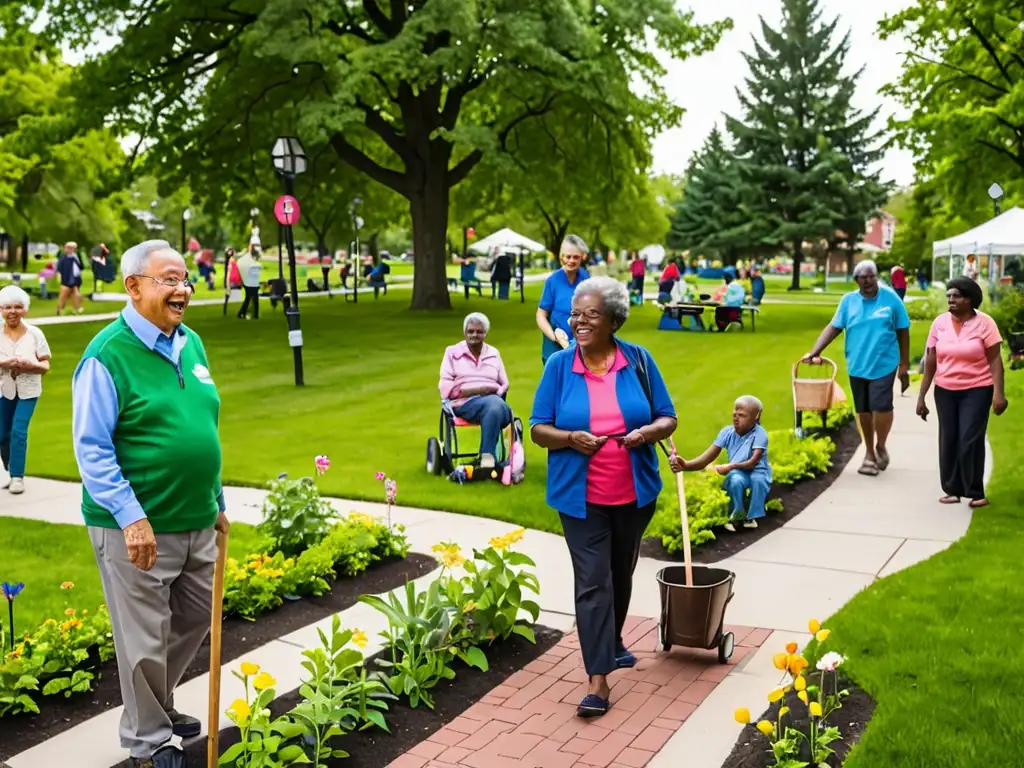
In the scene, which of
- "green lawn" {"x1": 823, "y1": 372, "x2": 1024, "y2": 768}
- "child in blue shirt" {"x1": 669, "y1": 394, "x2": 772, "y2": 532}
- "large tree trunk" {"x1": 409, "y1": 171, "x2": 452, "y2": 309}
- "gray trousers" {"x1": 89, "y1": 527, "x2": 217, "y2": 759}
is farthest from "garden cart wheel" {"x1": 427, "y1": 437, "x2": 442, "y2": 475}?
"large tree trunk" {"x1": 409, "y1": 171, "x2": 452, "y2": 309}

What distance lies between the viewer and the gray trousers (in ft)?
13.3

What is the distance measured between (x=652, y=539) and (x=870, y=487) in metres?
2.77

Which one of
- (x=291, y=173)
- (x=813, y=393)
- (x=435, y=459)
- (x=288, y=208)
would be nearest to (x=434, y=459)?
(x=435, y=459)

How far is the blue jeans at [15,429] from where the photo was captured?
29.8 ft

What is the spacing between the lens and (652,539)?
25.3ft

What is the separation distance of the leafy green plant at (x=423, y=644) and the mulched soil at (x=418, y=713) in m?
0.06

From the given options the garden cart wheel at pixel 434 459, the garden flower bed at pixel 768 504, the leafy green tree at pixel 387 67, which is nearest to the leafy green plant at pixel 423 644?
the garden flower bed at pixel 768 504

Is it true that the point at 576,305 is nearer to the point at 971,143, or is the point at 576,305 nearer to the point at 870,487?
the point at 870,487

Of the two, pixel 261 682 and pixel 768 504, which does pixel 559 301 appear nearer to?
pixel 768 504

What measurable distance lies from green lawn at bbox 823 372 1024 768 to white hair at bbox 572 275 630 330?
2.01 m

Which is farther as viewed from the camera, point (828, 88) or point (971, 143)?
point (828, 88)

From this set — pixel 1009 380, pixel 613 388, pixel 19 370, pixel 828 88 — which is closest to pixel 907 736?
pixel 613 388

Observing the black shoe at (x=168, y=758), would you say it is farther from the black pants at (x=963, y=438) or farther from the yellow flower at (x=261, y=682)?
the black pants at (x=963, y=438)

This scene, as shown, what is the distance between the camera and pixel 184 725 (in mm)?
4551
